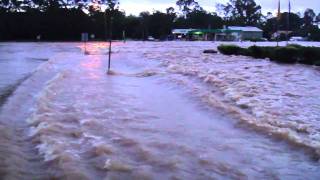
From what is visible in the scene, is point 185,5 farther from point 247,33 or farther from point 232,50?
point 232,50

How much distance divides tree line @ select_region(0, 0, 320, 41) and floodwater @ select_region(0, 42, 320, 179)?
56478 millimetres

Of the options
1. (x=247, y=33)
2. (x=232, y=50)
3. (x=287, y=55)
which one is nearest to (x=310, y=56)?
(x=287, y=55)

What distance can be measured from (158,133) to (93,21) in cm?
10309

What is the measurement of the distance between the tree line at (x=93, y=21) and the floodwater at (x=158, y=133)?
185 feet

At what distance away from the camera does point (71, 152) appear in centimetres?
847

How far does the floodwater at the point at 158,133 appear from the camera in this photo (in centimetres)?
765

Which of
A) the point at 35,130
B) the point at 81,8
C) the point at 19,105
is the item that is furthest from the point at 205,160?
the point at 81,8

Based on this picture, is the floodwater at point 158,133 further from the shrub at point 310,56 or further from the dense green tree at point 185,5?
the dense green tree at point 185,5

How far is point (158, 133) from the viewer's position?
10281mm

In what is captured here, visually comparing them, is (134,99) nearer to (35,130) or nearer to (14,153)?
(35,130)

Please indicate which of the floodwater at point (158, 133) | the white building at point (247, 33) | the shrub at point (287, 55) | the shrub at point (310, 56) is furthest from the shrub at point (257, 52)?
the white building at point (247, 33)

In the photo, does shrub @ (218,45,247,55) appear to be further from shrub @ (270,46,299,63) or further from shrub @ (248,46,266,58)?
shrub @ (270,46,299,63)

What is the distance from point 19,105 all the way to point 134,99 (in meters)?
3.52

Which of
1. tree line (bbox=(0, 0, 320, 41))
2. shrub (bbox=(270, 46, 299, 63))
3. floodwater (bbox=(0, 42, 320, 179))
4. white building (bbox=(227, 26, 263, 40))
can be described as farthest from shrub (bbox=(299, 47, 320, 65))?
white building (bbox=(227, 26, 263, 40))
